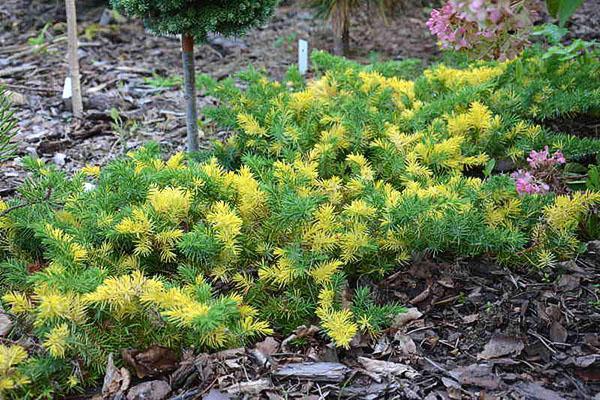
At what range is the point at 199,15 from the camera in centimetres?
256

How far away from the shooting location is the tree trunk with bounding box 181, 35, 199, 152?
Result: 9.08 feet

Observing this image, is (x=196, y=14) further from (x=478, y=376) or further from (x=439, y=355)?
(x=478, y=376)

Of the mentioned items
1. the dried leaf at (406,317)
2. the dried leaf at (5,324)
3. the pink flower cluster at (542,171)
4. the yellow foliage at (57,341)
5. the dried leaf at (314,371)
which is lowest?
the dried leaf at (314,371)

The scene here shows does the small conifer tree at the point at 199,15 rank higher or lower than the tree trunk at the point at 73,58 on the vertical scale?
higher

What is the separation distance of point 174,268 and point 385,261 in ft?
1.99

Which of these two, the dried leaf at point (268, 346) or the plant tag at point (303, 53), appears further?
the plant tag at point (303, 53)

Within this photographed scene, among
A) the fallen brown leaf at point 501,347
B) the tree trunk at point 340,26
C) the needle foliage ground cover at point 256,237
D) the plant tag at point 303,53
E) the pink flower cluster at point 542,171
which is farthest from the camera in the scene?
the tree trunk at point 340,26

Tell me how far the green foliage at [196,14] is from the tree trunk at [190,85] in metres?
0.13

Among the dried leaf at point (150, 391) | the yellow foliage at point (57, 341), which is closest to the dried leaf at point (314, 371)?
the dried leaf at point (150, 391)

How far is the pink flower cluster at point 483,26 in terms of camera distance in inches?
66.1

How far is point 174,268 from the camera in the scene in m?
1.87

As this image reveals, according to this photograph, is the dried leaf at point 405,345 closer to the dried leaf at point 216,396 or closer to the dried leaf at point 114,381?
the dried leaf at point 216,396

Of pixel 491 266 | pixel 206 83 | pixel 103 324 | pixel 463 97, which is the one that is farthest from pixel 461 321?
pixel 206 83

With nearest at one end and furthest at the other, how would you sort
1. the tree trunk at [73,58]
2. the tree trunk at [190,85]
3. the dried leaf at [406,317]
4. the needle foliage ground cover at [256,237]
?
the needle foliage ground cover at [256,237], the dried leaf at [406,317], the tree trunk at [190,85], the tree trunk at [73,58]
